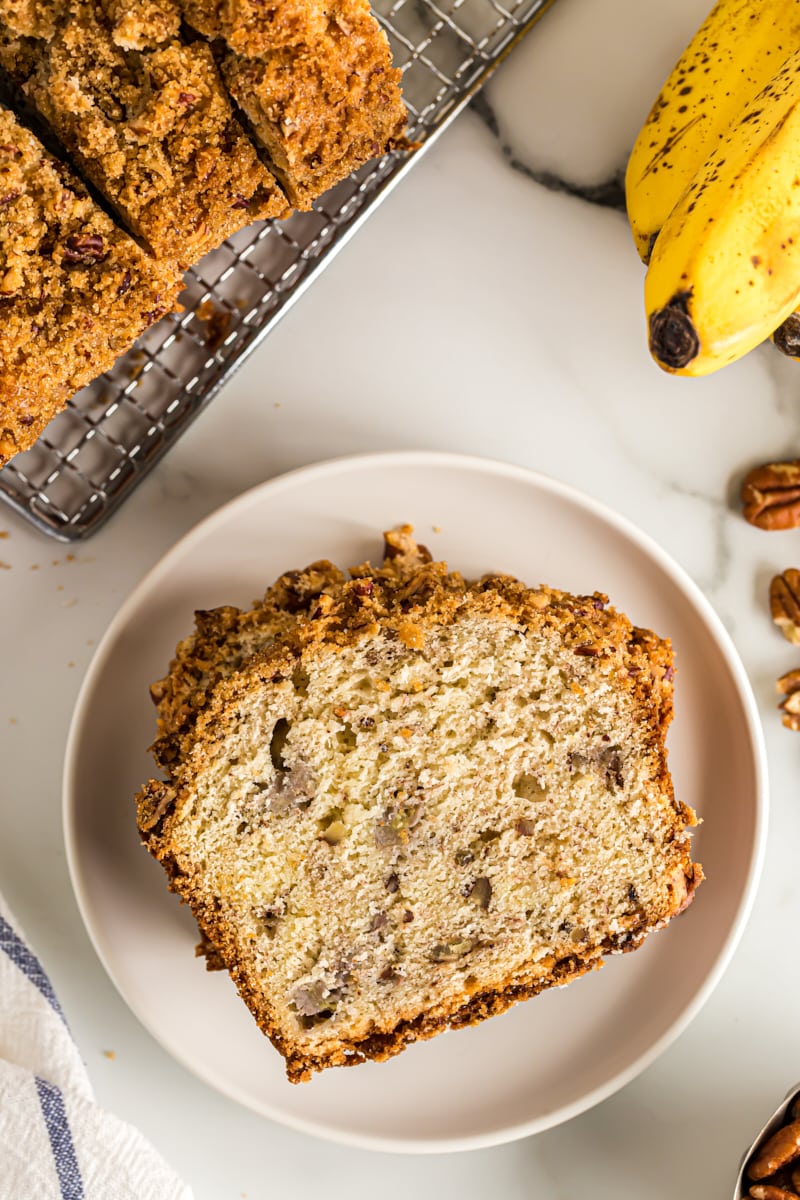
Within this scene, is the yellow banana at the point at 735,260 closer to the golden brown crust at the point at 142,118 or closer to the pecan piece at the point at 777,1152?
the golden brown crust at the point at 142,118

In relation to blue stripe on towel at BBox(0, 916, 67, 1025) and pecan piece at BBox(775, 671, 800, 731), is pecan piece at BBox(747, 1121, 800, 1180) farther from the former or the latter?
blue stripe on towel at BBox(0, 916, 67, 1025)

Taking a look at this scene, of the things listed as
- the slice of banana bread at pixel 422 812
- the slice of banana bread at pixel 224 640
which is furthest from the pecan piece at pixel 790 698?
the slice of banana bread at pixel 224 640

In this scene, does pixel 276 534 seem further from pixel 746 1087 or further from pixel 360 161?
pixel 746 1087

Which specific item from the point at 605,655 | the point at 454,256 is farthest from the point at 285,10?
the point at 605,655

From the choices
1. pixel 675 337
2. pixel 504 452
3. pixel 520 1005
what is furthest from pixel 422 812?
pixel 675 337

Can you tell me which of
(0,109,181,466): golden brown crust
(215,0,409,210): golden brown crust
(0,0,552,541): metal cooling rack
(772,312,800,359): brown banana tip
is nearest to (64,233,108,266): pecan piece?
(0,109,181,466): golden brown crust

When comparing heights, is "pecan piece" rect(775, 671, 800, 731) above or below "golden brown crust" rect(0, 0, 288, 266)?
below
